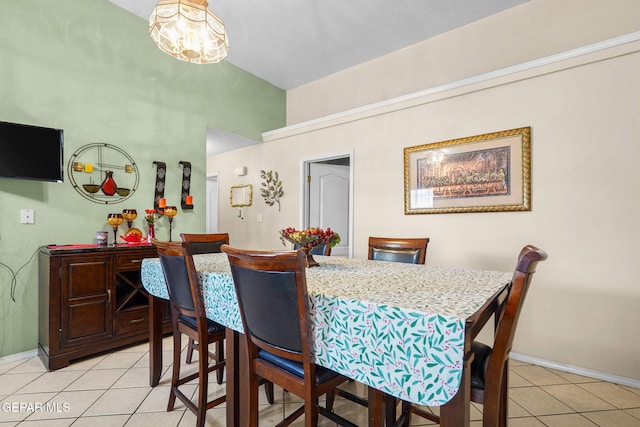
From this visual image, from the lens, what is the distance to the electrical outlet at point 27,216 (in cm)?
246

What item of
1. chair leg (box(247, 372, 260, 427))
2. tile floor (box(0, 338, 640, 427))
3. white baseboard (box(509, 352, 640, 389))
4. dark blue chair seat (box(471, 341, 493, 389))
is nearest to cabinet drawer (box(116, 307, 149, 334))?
tile floor (box(0, 338, 640, 427))

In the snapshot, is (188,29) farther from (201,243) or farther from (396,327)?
(396,327)

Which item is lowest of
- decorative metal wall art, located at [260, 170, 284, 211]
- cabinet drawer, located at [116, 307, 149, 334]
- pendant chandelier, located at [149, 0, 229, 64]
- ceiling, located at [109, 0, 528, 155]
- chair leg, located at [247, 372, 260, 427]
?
cabinet drawer, located at [116, 307, 149, 334]

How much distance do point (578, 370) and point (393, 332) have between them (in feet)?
7.69

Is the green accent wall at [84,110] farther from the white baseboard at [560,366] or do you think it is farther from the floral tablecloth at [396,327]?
the floral tablecloth at [396,327]

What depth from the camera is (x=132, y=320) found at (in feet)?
8.76

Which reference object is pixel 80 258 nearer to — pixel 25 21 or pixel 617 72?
pixel 25 21

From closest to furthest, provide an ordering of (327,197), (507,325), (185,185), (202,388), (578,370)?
(507,325)
(202,388)
(578,370)
(185,185)
(327,197)

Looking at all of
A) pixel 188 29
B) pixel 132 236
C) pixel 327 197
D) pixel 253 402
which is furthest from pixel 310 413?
pixel 327 197

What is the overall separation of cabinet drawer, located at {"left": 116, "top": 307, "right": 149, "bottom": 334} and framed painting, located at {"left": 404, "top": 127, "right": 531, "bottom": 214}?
2.67 m

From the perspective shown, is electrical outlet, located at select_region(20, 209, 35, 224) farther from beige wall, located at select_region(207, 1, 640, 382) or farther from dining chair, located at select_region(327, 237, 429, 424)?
beige wall, located at select_region(207, 1, 640, 382)

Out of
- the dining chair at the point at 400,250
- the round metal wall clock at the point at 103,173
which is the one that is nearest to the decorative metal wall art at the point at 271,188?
the round metal wall clock at the point at 103,173

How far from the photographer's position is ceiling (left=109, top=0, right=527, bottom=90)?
117 inches

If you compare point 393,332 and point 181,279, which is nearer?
point 393,332
